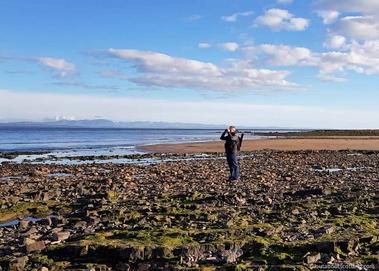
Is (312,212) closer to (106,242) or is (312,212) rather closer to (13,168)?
(106,242)

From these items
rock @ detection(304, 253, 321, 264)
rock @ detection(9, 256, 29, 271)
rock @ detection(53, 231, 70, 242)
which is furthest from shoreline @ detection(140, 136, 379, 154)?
rock @ detection(304, 253, 321, 264)

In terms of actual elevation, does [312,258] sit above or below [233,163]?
below

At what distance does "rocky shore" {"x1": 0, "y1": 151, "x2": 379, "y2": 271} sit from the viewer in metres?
10.2

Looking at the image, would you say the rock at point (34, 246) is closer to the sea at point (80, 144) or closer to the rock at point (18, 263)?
the rock at point (18, 263)

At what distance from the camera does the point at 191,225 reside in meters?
13.4

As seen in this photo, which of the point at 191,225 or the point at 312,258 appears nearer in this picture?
the point at 312,258

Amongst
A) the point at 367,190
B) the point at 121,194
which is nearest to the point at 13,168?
the point at 121,194

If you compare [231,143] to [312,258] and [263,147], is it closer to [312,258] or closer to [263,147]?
[312,258]

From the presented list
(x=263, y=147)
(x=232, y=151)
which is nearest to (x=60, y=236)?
(x=232, y=151)

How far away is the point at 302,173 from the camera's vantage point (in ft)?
92.9

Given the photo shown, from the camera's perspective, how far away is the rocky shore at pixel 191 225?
1016 cm

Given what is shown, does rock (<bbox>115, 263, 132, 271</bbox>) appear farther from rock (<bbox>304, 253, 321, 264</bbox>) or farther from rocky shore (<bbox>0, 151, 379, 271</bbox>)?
rock (<bbox>304, 253, 321, 264</bbox>)

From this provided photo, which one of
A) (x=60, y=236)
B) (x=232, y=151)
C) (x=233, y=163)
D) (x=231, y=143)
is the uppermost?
(x=231, y=143)

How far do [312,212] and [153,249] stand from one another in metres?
6.33
